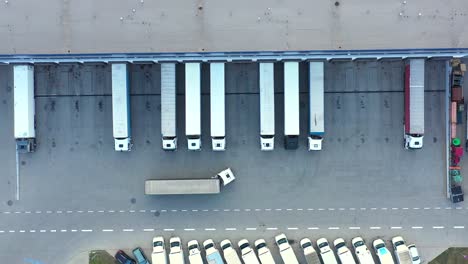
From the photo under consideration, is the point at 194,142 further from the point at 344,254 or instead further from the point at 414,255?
the point at 414,255

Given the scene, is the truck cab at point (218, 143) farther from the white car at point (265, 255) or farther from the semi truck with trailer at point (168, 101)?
the white car at point (265, 255)

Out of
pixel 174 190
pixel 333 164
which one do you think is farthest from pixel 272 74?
pixel 174 190

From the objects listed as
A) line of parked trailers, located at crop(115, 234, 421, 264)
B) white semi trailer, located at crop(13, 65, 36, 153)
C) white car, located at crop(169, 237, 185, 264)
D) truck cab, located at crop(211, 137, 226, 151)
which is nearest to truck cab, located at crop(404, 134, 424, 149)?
line of parked trailers, located at crop(115, 234, 421, 264)

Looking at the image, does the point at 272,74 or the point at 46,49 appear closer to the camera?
the point at 46,49

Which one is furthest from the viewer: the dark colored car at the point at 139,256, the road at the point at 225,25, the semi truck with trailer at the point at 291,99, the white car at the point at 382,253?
the dark colored car at the point at 139,256

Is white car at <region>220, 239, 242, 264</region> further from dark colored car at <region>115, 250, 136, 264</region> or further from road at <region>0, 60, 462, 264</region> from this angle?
dark colored car at <region>115, 250, 136, 264</region>

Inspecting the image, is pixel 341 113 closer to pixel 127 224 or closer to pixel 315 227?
pixel 315 227

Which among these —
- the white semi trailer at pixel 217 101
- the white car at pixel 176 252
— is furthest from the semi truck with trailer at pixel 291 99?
the white car at pixel 176 252

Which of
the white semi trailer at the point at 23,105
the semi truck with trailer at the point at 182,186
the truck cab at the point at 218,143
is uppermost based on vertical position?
the white semi trailer at the point at 23,105
